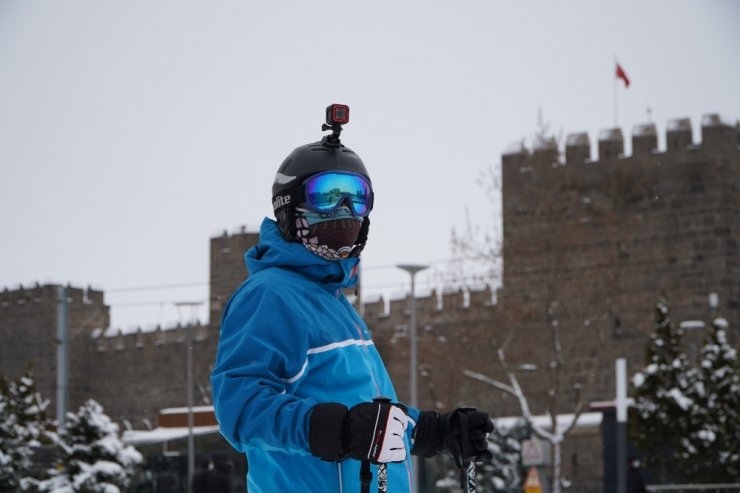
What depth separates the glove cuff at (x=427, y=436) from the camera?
3305 millimetres

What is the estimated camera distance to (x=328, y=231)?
3041mm

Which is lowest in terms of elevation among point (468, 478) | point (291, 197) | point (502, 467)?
point (502, 467)

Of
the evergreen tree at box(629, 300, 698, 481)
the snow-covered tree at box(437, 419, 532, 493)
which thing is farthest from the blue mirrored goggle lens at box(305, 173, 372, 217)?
the snow-covered tree at box(437, 419, 532, 493)

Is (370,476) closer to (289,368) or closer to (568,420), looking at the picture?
(289,368)

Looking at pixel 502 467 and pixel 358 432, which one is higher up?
pixel 358 432

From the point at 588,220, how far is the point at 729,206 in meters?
2.80

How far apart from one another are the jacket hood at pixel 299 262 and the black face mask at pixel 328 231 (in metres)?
0.02

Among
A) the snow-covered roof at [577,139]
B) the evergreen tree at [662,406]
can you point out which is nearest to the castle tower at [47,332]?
the snow-covered roof at [577,139]

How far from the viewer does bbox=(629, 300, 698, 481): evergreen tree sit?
1952cm

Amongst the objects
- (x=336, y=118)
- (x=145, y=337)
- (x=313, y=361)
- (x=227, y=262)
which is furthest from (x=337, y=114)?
(x=145, y=337)

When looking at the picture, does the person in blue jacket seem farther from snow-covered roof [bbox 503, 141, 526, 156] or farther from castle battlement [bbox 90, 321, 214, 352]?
castle battlement [bbox 90, 321, 214, 352]

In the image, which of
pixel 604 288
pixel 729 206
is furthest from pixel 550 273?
pixel 729 206

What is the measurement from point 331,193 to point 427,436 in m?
0.65

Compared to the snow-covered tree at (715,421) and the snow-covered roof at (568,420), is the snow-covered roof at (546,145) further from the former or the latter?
the snow-covered tree at (715,421)
